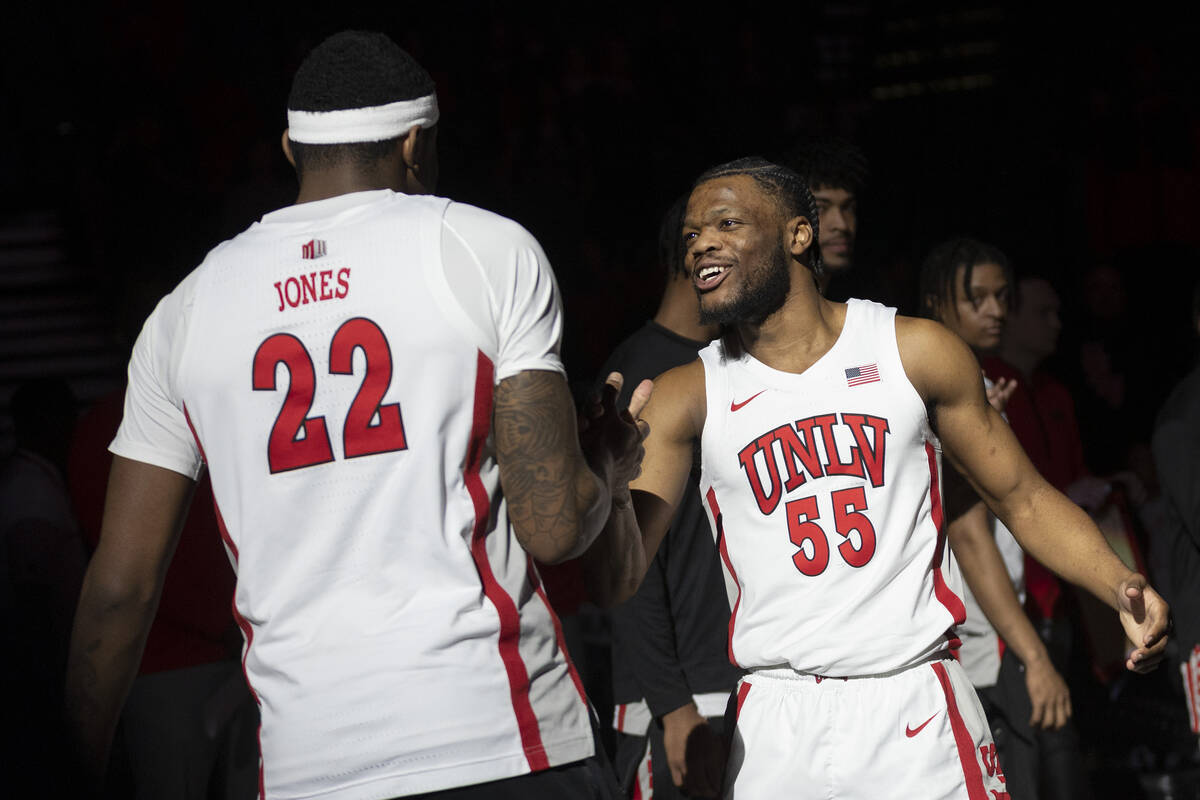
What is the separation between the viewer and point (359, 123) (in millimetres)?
2412

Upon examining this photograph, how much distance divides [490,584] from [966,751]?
1.34 meters

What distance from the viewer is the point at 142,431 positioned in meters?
2.45

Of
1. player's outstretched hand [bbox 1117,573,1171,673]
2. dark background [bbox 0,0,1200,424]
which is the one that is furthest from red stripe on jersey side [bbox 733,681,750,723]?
dark background [bbox 0,0,1200,424]

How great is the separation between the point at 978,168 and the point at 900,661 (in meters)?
8.40

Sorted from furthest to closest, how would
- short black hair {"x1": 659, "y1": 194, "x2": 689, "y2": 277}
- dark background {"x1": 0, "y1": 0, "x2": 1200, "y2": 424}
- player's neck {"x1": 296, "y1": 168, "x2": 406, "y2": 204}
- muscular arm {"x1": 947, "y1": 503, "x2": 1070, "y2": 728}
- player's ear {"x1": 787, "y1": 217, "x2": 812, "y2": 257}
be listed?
dark background {"x1": 0, "y1": 0, "x2": 1200, "y2": 424}
short black hair {"x1": 659, "y1": 194, "x2": 689, "y2": 277}
muscular arm {"x1": 947, "y1": 503, "x2": 1070, "y2": 728}
player's ear {"x1": 787, "y1": 217, "x2": 812, "y2": 257}
player's neck {"x1": 296, "y1": 168, "x2": 406, "y2": 204}

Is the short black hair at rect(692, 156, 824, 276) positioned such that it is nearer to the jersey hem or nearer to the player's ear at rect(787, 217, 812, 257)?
the player's ear at rect(787, 217, 812, 257)

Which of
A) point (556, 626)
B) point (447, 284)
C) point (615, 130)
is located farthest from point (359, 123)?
point (615, 130)

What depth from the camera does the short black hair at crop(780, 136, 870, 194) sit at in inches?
175

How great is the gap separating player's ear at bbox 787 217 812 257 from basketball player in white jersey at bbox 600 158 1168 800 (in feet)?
0.24

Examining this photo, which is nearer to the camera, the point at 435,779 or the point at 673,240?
the point at 435,779

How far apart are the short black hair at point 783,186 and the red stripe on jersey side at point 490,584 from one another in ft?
4.53

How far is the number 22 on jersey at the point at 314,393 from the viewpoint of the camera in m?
2.23

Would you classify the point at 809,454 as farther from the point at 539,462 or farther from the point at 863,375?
the point at 539,462

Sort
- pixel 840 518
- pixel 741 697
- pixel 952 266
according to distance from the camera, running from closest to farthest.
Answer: pixel 840 518, pixel 741 697, pixel 952 266
